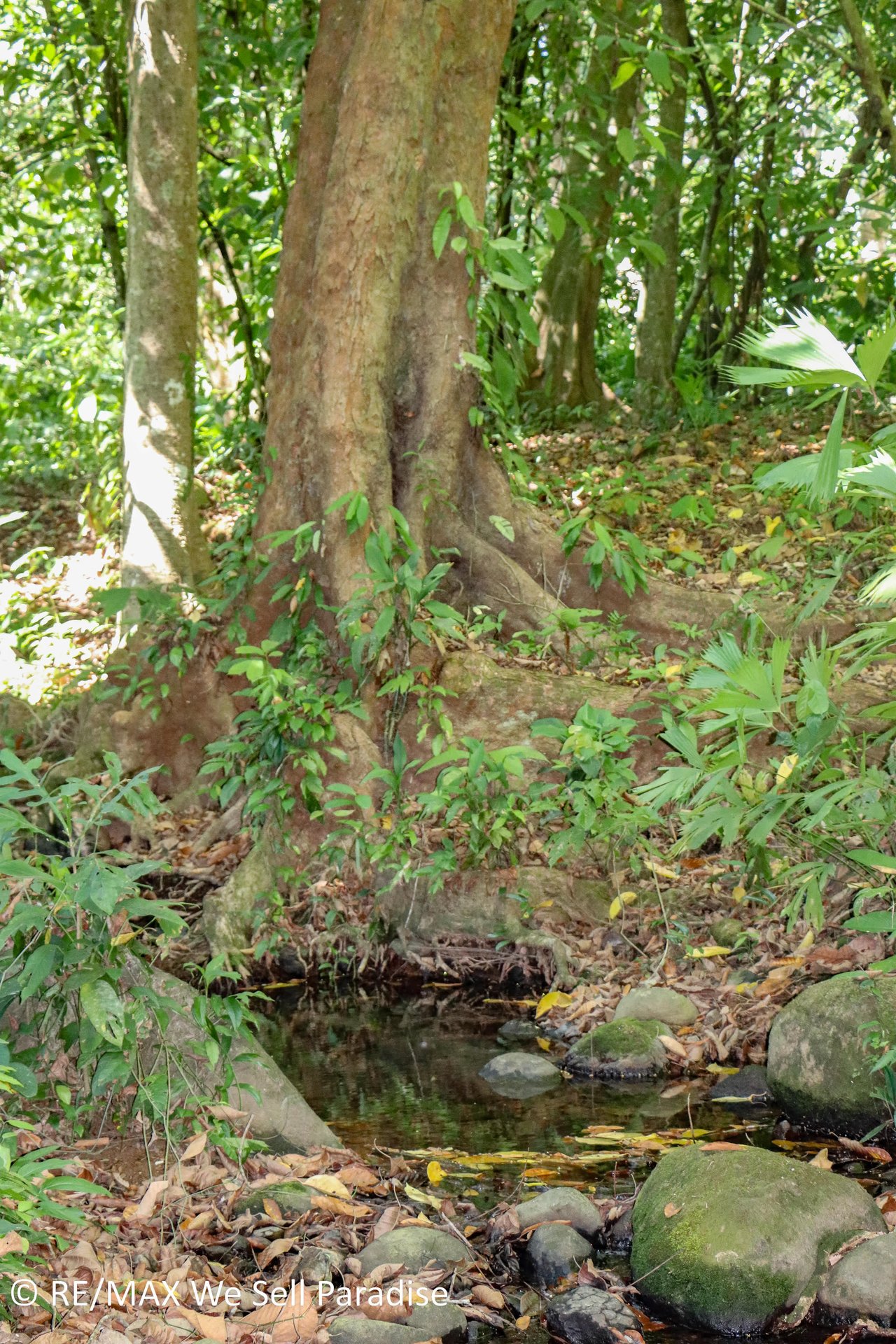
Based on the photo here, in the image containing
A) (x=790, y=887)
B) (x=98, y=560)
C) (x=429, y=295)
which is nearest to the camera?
(x=790, y=887)

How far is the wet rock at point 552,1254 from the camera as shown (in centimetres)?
304

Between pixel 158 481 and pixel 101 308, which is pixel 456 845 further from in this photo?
pixel 101 308

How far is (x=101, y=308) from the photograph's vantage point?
10883mm

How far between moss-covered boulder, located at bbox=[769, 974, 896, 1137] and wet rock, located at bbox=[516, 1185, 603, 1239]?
87cm

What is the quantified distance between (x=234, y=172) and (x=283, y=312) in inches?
108

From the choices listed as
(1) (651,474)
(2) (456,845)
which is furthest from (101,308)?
(2) (456,845)

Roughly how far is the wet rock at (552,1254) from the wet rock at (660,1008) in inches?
58.0

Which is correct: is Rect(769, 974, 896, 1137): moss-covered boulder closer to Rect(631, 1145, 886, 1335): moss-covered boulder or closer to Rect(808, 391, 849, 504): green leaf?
Rect(631, 1145, 886, 1335): moss-covered boulder

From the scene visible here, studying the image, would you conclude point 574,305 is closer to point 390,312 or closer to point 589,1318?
point 390,312

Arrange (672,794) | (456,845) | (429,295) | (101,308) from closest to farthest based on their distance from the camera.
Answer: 1. (672,794)
2. (456,845)
3. (429,295)
4. (101,308)

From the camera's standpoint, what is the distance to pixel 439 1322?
2760 mm

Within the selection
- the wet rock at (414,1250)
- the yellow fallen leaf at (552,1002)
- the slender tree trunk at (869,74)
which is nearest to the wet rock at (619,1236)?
the wet rock at (414,1250)

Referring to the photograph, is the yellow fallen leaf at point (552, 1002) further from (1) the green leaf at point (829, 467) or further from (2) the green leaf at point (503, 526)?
(1) the green leaf at point (829, 467)

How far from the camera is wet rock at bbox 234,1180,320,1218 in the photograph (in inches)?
121
